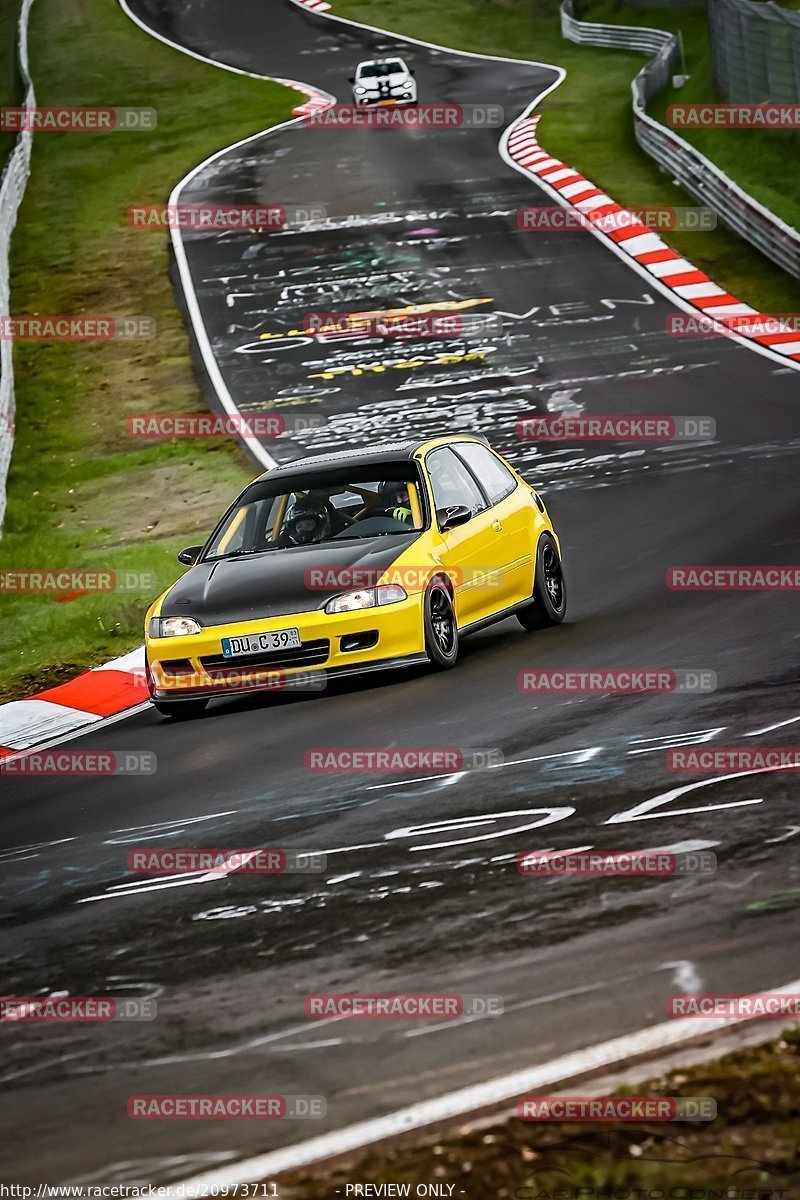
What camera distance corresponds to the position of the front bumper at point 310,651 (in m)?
10.8

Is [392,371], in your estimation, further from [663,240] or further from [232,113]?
[232,113]

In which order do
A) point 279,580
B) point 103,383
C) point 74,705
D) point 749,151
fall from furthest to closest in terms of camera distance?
point 749,151, point 103,383, point 74,705, point 279,580

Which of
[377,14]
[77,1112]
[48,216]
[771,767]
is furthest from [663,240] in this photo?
[377,14]

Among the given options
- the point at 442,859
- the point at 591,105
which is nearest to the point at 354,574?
the point at 442,859

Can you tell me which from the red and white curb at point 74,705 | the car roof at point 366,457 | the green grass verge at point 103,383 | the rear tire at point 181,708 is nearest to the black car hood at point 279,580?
the rear tire at point 181,708

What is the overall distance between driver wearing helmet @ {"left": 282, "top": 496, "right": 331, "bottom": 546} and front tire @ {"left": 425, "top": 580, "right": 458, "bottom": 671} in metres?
0.98

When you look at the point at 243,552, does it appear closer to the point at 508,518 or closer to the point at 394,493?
the point at 394,493

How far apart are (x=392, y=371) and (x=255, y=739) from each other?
14.3 meters

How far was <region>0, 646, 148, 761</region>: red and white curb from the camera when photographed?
11.8m

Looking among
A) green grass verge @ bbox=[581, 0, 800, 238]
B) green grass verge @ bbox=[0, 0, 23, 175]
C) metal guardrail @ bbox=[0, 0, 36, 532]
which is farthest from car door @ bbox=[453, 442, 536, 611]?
green grass verge @ bbox=[0, 0, 23, 175]

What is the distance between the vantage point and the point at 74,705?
490 inches

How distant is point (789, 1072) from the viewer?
4.55 metres

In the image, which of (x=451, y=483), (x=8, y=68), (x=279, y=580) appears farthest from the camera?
(x=8, y=68)

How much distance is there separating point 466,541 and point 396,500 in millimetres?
547
